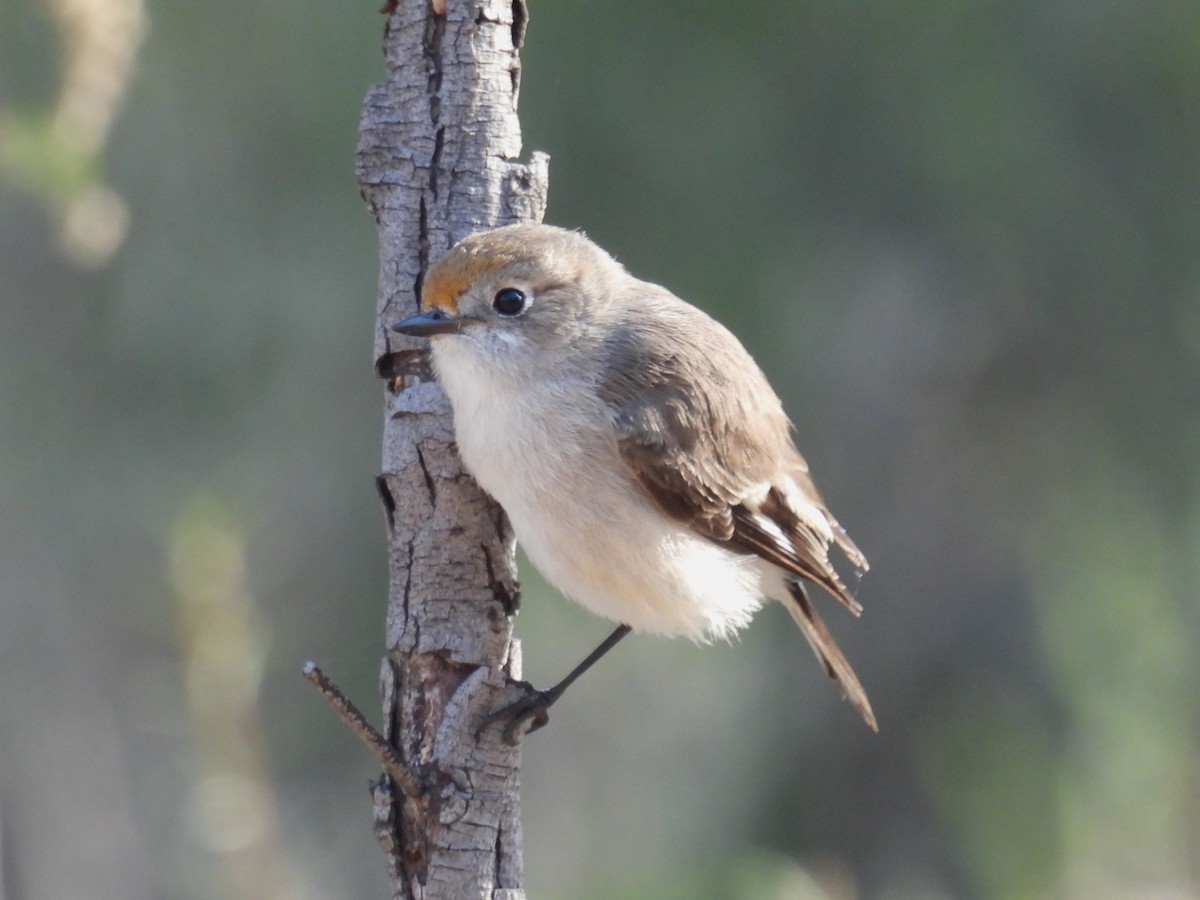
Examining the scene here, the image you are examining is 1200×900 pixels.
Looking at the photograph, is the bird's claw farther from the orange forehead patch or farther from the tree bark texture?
the orange forehead patch

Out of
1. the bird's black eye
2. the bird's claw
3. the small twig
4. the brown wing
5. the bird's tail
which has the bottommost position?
the small twig

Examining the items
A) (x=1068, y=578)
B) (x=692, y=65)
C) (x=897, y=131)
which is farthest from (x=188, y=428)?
(x=1068, y=578)

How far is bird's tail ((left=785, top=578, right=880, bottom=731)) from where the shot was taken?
294cm

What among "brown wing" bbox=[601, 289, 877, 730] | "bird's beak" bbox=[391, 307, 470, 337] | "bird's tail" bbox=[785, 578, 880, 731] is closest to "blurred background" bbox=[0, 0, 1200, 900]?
"bird's tail" bbox=[785, 578, 880, 731]

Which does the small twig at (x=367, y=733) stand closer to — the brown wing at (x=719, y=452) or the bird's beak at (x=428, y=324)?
the bird's beak at (x=428, y=324)

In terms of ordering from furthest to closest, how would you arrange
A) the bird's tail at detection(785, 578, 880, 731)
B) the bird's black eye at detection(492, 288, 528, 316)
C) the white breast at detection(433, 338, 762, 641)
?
the bird's tail at detection(785, 578, 880, 731)
the bird's black eye at detection(492, 288, 528, 316)
the white breast at detection(433, 338, 762, 641)

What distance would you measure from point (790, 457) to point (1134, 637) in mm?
770

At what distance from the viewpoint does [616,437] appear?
262 centimetres

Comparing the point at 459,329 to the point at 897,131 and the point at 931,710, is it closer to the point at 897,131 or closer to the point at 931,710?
the point at 897,131

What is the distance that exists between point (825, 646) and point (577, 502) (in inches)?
28.6

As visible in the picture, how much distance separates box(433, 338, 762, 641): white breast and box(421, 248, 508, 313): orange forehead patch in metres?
0.11

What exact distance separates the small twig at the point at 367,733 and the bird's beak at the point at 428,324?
1.91 feet

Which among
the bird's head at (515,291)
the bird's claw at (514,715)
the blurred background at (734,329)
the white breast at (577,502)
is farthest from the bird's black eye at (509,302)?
the blurred background at (734,329)

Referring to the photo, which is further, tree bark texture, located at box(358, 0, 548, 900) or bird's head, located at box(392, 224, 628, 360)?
bird's head, located at box(392, 224, 628, 360)
